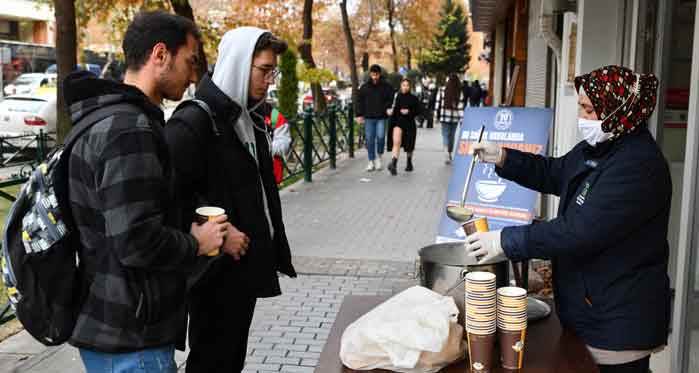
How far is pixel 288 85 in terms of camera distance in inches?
595

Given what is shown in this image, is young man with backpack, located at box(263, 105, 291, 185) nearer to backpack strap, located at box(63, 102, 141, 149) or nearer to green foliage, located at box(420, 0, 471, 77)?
→ backpack strap, located at box(63, 102, 141, 149)

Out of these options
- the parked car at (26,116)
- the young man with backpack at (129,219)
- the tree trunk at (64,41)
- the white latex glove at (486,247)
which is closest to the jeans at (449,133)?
the tree trunk at (64,41)

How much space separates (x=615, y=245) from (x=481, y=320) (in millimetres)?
567

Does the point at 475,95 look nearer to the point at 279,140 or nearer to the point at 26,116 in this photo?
the point at 26,116

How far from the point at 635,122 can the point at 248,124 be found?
5.08ft

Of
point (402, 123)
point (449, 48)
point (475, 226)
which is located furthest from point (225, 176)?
point (449, 48)

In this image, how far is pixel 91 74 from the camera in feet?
7.39

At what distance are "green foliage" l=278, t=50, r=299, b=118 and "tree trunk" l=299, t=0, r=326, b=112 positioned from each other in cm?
341

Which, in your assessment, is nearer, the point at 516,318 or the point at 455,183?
the point at 516,318

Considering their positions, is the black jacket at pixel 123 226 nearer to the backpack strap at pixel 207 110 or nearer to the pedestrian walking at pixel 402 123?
the backpack strap at pixel 207 110

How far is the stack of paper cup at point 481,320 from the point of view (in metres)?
2.11

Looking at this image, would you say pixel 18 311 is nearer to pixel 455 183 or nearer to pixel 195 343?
pixel 195 343

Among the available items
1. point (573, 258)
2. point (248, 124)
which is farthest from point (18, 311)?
point (573, 258)

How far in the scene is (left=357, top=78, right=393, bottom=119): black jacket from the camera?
13.5 m
